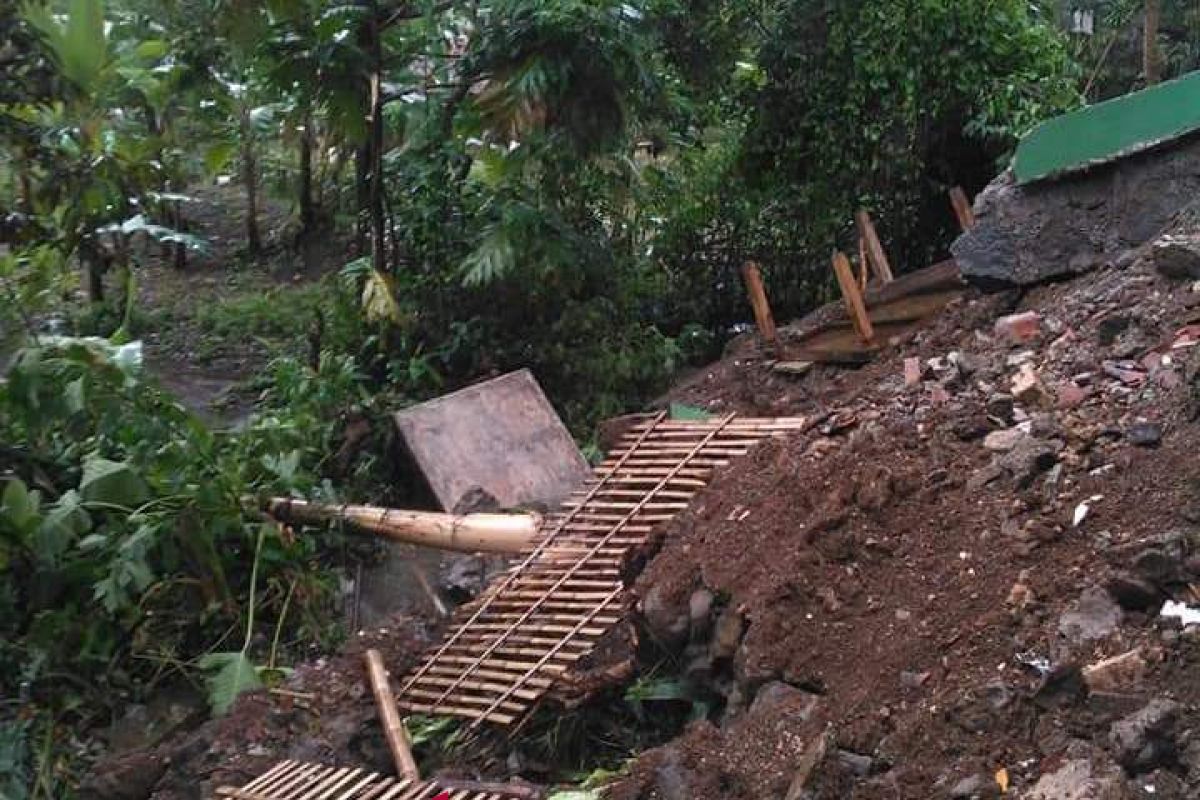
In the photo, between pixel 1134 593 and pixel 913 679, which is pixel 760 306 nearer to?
pixel 913 679

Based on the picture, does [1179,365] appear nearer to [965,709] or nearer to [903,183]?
[965,709]

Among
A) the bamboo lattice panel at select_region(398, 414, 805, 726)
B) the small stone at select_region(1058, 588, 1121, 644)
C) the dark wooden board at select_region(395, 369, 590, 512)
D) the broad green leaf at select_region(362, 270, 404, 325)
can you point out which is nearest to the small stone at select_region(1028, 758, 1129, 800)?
the small stone at select_region(1058, 588, 1121, 644)

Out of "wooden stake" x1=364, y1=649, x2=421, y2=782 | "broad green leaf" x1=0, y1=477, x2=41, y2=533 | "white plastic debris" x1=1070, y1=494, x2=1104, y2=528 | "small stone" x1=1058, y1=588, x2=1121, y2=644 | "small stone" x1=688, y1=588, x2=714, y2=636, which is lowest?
"wooden stake" x1=364, y1=649, x2=421, y2=782

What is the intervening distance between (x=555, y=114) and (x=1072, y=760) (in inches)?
197

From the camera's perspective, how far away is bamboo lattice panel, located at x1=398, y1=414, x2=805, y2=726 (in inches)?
166

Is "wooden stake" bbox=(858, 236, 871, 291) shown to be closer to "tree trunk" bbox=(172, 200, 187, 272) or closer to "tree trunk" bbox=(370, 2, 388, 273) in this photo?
"tree trunk" bbox=(370, 2, 388, 273)

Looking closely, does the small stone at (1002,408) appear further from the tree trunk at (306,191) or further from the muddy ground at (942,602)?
the tree trunk at (306,191)

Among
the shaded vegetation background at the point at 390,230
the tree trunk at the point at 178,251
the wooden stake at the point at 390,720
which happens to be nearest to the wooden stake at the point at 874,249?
the shaded vegetation background at the point at 390,230

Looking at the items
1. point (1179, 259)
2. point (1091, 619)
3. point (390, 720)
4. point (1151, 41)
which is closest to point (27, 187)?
point (390, 720)

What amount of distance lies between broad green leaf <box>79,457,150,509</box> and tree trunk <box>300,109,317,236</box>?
5951 mm

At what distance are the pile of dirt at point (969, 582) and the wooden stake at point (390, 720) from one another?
900 mm

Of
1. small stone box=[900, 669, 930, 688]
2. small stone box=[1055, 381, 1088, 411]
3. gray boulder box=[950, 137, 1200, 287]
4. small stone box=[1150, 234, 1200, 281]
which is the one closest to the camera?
small stone box=[900, 669, 930, 688]

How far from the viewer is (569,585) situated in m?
4.49

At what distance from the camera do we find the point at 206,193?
45.3 feet
